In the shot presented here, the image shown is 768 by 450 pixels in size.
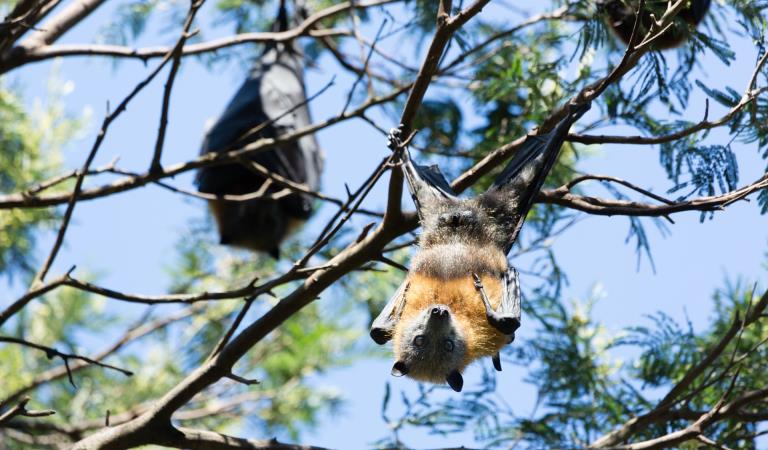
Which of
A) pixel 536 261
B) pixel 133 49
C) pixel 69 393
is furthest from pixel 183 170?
pixel 69 393

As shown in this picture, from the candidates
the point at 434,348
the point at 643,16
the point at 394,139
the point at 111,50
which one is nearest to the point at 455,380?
the point at 434,348

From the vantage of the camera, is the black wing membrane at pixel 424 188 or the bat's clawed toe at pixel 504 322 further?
the black wing membrane at pixel 424 188

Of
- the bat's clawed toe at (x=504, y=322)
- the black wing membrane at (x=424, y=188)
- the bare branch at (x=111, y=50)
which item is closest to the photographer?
the bat's clawed toe at (x=504, y=322)

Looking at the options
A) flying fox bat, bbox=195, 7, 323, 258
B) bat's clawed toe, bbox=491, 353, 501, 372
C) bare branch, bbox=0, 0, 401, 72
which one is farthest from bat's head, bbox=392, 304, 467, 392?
flying fox bat, bbox=195, 7, 323, 258

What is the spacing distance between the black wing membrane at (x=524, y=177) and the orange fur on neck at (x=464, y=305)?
26 centimetres

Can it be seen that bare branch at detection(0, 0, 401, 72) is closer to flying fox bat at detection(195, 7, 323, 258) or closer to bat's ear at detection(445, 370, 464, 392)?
flying fox bat at detection(195, 7, 323, 258)

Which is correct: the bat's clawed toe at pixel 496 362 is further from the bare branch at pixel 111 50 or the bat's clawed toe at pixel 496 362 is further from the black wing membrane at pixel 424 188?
the bare branch at pixel 111 50

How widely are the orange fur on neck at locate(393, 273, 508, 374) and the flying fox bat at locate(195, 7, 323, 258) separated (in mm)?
2630

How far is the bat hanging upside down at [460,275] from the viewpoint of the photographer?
12.1 feet

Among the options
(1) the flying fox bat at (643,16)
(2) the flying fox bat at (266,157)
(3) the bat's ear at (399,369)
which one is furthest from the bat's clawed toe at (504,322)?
(2) the flying fox bat at (266,157)

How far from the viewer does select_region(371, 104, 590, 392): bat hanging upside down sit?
3.68 meters

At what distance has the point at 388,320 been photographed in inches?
148

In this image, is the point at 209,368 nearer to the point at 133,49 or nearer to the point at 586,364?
the point at 133,49

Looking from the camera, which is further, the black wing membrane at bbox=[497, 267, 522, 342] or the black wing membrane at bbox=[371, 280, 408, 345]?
the black wing membrane at bbox=[371, 280, 408, 345]
